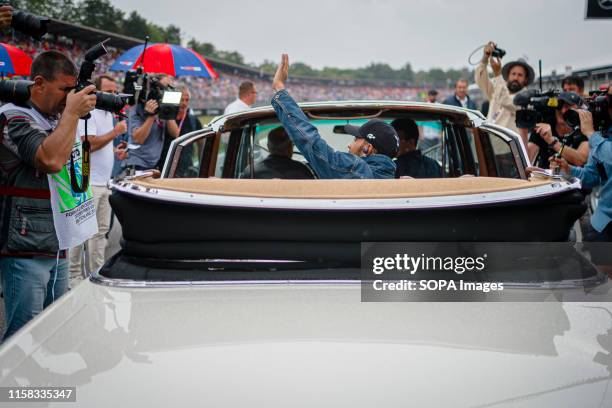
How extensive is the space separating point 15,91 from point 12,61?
7.21 m

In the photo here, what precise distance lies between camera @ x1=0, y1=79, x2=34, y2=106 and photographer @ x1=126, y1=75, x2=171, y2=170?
4053 mm

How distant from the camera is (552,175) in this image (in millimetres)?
2756

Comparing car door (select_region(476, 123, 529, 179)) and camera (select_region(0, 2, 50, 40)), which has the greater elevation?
camera (select_region(0, 2, 50, 40))

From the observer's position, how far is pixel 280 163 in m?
4.83

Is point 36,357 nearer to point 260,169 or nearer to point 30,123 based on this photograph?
point 30,123

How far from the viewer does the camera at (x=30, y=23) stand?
351 cm

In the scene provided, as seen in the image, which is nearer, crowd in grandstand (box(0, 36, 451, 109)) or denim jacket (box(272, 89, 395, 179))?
denim jacket (box(272, 89, 395, 179))

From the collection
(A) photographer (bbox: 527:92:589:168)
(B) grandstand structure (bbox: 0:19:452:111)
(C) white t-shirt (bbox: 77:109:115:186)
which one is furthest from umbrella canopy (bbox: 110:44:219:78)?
(A) photographer (bbox: 527:92:589:168)

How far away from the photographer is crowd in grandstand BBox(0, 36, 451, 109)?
31.8m

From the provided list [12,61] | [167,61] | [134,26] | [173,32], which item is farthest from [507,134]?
[173,32]

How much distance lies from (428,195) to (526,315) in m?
0.55

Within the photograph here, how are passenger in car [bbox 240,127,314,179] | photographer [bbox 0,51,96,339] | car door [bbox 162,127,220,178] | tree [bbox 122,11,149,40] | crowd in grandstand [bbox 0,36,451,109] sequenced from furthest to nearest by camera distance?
tree [bbox 122,11,149,40]
crowd in grandstand [bbox 0,36,451,109]
passenger in car [bbox 240,127,314,179]
car door [bbox 162,127,220,178]
photographer [bbox 0,51,96,339]

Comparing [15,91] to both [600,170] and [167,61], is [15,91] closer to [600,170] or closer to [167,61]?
[600,170]

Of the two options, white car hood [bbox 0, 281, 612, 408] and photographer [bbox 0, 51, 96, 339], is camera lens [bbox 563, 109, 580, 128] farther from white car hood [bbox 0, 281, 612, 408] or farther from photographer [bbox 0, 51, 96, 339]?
photographer [bbox 0, 51, 96, 339]
